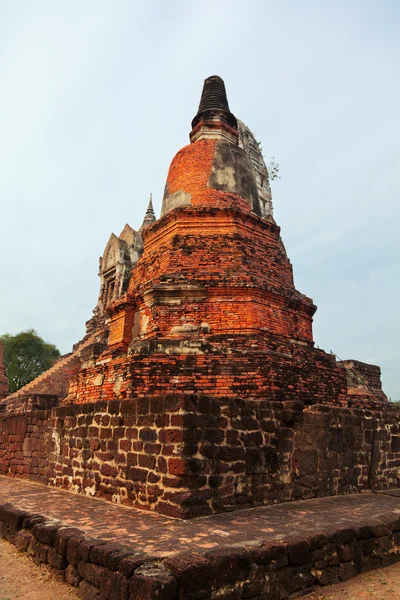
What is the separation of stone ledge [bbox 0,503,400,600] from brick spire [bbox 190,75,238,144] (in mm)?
9164

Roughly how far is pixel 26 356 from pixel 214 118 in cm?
3179

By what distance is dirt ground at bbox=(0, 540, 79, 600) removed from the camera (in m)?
3.40

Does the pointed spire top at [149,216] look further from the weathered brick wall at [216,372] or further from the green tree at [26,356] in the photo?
the weathered brick wall at [216,372]

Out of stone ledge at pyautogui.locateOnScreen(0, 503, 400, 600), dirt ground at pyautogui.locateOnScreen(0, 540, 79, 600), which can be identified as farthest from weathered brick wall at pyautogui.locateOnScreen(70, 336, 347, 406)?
dirt ground at pyautogui.locateOnScreen(0, 540, 79, 600)

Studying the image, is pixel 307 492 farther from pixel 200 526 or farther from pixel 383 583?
pixel 200 526

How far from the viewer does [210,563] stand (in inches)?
117

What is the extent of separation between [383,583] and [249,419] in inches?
81.0

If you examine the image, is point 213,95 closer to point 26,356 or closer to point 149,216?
point 149,216

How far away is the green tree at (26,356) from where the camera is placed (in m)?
35.7

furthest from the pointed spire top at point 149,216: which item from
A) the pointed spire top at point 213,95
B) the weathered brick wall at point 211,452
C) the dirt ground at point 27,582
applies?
the dirt ground at point 27,582

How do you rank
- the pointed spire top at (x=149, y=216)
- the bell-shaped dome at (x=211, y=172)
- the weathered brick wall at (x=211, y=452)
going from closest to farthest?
the weathered brick wall at (x=211, y=452) → the bell-shaped dome at (x=211, y=172) → the pointed spire top at (x=149, y=216)

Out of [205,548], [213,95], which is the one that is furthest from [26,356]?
[205,548]

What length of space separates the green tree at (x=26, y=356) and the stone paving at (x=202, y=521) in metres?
32.0

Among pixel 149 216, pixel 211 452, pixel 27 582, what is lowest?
pixel 27 582
